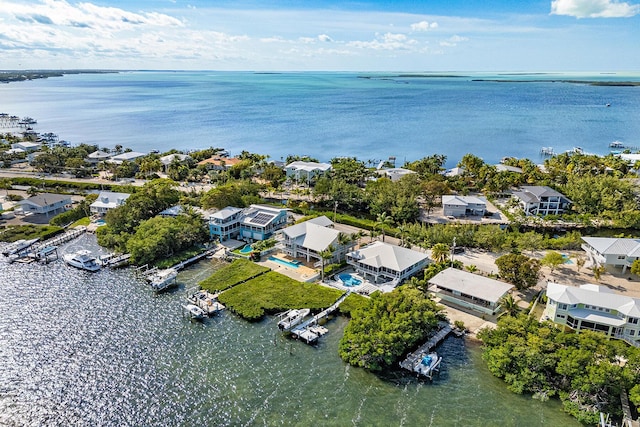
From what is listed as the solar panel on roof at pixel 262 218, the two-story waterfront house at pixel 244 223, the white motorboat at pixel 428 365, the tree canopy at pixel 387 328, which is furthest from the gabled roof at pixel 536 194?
the white motorboat at pixel 428 365

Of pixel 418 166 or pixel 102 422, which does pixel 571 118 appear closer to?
pixel 418 166

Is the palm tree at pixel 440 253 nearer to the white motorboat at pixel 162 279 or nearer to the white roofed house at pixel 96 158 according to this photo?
the white motorboat at pixel 162 279

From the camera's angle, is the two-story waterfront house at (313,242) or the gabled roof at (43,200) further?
the gabled roof at (43,200)

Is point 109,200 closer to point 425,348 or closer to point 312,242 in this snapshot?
point 312,242

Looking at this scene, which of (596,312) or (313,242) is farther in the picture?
(313,242)

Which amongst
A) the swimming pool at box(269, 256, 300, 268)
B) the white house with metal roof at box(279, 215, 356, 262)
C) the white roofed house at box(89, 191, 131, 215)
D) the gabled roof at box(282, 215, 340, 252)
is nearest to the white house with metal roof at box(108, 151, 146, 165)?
the white roofed house at box(89, 191, 131, 215)

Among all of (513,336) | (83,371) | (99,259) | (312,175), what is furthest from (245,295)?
(312,175)

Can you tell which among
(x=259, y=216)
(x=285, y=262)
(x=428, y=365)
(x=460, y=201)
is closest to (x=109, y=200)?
(x=259, y=216)

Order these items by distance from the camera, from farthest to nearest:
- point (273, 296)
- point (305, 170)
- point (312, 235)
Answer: point (305, 170), point (312, 235), point (273, 296)
